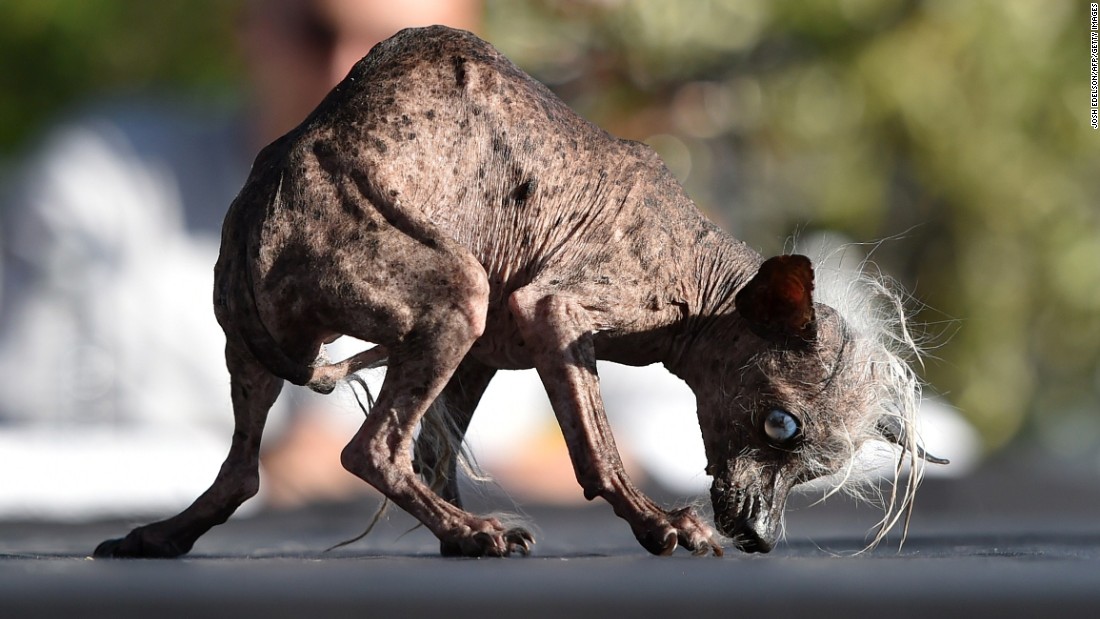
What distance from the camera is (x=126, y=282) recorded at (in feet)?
33.2

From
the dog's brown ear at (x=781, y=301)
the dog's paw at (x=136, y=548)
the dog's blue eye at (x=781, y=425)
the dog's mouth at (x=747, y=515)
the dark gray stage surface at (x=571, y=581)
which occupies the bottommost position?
the dark gray stage surface at (x=571, y=581)

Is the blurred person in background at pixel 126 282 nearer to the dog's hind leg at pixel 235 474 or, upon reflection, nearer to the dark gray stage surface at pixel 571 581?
the dog's hind leg at pixel 235 474

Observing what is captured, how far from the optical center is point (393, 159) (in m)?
3.29

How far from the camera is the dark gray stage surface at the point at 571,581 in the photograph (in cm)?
193

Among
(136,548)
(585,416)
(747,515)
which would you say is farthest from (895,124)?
(136,548)

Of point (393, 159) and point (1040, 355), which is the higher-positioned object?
point (1040, 355)

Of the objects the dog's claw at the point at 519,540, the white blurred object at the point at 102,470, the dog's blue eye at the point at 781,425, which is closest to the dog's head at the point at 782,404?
the dog's blue eye at the point at 781,425

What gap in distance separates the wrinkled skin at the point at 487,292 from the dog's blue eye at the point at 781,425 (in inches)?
0.7

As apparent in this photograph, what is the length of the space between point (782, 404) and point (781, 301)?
27 cm

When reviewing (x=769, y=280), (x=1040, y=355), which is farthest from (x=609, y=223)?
(x=1040, y=355)

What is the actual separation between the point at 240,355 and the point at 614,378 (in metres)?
7.77

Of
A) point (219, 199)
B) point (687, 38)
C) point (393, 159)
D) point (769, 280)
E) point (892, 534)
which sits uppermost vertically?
point (687, 38)

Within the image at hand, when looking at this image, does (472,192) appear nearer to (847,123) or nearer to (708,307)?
(708,307)

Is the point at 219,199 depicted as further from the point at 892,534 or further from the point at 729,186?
the point at 892,534
